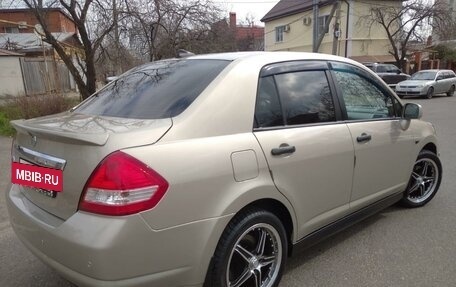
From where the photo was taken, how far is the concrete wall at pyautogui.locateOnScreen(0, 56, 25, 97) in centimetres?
2311

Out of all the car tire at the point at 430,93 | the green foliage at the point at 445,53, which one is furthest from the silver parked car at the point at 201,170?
the green foliage at the point at 445,53

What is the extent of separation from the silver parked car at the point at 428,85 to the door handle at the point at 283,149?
69.7ft

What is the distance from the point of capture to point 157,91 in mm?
2936

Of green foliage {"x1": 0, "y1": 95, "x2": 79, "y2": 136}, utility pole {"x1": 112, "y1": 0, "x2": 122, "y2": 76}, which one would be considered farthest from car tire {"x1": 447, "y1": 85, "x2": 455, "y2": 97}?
green foliage {"x1": 0, "y1": 95, "x2": 79, "y2": 136}

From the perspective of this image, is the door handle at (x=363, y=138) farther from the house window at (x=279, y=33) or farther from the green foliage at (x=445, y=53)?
the green foliage at (x=445, y=53)

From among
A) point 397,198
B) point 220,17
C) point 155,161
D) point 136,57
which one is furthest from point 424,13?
point 155,161

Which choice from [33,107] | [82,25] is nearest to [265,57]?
[33,107]

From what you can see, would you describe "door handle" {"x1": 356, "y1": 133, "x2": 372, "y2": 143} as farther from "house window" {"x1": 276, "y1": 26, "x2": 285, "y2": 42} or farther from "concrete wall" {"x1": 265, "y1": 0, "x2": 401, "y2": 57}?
"house window" {"x1": 276, "y1": 26, "x2": 285, "y2": 42}

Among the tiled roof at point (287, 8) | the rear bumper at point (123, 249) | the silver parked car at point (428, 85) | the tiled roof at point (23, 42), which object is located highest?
the tiled roof at point (287, 8)

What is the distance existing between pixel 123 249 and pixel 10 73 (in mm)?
24453

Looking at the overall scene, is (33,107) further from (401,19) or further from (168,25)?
(401,19)

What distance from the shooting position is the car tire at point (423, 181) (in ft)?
15.2

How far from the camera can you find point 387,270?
330cm

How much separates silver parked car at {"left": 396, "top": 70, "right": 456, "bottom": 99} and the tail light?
22.2 meters
